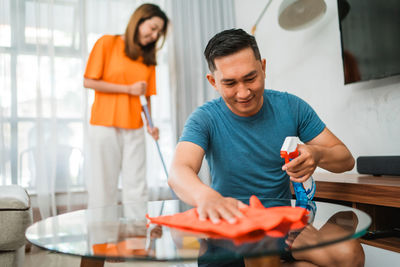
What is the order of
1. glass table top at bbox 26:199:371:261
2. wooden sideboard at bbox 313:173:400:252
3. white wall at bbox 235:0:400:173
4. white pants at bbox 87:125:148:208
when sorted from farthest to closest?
1. white pants at bbox 87:125:148:208
2. white wall at bbox 235:0:400:173
3. wooden sideboard at bbox 313:173:400:252
4. glass table top at bbox 26:199:371:261

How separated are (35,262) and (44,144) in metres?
1.05

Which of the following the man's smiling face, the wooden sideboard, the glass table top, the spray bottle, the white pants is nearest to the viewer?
the glass table top

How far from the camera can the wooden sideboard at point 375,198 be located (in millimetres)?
1173

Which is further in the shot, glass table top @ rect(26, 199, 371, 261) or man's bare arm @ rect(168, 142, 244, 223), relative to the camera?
man's bare arm @ rect(168, 142, 244, 223)

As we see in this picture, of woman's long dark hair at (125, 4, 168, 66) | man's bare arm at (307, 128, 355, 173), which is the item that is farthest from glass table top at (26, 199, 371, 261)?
woman's long dark hair at (125, 4, 168, 66)

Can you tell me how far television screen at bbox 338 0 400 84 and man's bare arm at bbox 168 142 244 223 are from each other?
109 centimetres

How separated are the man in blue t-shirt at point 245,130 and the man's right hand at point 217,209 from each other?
0.97 ft

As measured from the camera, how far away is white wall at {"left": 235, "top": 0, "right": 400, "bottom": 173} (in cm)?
174

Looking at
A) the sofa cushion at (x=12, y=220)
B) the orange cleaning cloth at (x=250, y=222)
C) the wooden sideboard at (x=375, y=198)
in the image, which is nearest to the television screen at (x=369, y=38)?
the wooden sideboard at (x=375, y=198)

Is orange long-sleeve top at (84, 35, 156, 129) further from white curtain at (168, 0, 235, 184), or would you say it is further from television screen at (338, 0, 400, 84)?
television screen at (338, 0, 400, 84)

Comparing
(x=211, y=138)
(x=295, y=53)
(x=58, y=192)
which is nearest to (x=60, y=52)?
(x=58, y=192)

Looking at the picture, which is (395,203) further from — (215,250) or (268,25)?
(268,25)

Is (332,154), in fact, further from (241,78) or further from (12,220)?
(12,220)

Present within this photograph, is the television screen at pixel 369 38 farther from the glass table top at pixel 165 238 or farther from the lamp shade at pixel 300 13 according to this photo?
the glass table top at pixel 165 238
